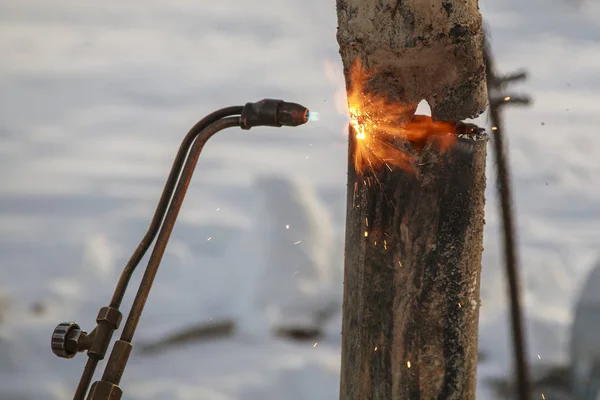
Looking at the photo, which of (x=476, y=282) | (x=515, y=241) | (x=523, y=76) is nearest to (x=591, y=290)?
(x=515, y=241)

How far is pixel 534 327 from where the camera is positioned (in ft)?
26.2

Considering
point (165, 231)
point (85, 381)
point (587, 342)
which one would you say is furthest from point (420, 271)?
point (587, 342)

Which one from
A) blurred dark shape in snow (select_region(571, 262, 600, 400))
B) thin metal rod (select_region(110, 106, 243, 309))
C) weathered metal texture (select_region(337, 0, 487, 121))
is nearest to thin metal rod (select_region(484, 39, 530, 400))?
blurred dark shape in snow (select_region(571, 262, 600, 400))

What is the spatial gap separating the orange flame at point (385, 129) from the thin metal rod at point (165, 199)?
0.41m

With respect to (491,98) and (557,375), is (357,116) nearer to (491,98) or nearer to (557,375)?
(491,98)

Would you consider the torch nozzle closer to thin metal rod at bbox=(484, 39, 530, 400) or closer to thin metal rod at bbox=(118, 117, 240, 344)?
thin metal rod at bbox=(118, 117, 240, 344)

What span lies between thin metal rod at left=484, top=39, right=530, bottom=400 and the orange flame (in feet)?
8.51

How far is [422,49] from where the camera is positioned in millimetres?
2535

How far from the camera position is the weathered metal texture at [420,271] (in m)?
2.61

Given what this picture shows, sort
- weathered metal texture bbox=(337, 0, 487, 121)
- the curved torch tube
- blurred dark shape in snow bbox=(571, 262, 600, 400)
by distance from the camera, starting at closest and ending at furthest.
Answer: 1. weathered metal texture bbox=(337, 0, 487, 121)
2. the curved torch tube
3. blurred dark shape in snow bbox=(571, 262, 600, 400)

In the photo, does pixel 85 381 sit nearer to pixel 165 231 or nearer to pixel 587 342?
pixel 165 231

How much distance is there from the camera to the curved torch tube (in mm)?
2656

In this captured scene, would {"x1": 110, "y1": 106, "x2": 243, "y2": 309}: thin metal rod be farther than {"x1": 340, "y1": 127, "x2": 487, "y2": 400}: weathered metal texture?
Yes

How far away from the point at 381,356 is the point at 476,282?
0.39 m
